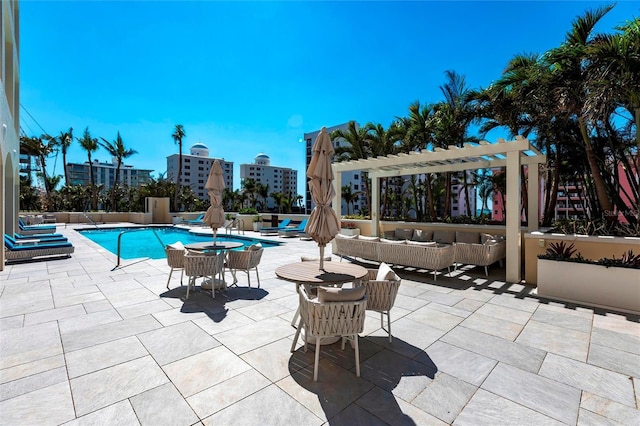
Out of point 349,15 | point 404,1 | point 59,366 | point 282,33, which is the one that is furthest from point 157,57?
point 59,366

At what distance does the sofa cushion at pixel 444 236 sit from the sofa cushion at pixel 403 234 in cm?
87

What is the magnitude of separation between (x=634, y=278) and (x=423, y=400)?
14.3 feet

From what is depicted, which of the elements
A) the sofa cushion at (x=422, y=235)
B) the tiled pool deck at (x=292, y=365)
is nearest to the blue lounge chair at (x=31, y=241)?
the tiled pool deck at (x=292, y=365)

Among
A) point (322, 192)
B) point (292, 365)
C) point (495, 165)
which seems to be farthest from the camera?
point (495, 165)

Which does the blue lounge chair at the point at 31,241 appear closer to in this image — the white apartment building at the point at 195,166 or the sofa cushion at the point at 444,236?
the sofa cushion at the point at 444,236

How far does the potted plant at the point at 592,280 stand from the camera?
438 centimetres

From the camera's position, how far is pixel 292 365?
282cm

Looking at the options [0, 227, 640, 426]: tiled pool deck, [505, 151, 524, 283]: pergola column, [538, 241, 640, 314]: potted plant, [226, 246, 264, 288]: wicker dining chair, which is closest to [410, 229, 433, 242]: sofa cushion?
[505, 151, 524, 283]: pergola column

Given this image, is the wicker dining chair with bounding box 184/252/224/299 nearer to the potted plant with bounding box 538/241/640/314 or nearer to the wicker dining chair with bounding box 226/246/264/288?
the wicker dining chair with bounding box 226/246/264/288

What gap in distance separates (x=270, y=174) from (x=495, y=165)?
99435 millimetres

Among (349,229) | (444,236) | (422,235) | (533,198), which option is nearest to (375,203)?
(349,229)

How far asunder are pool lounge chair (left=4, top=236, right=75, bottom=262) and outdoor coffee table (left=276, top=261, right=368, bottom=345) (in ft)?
27.4

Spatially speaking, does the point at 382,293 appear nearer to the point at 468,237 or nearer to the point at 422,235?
the point at 468,237

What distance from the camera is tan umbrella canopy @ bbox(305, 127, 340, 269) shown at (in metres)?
3.73
